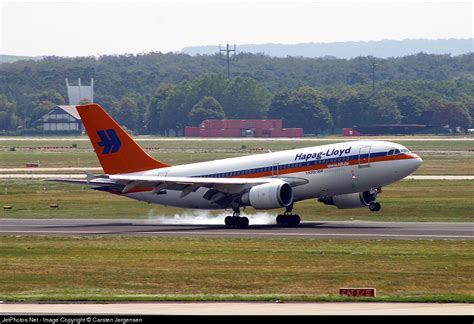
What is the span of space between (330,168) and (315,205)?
15416 millimetres

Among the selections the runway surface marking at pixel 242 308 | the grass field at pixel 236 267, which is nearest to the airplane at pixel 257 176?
the grass field at pixel 236 267

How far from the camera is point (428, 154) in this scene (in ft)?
493

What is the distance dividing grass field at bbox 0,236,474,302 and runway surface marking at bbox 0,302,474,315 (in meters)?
1.92

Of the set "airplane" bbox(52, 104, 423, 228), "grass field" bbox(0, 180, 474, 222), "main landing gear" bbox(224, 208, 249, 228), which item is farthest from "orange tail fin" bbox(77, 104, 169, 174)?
"main landing gear" bbox(224, 208, 249, 228)

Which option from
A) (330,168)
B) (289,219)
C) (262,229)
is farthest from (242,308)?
(289,219)

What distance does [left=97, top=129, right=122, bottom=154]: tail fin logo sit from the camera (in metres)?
69.6

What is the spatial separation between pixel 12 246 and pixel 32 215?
814 inches

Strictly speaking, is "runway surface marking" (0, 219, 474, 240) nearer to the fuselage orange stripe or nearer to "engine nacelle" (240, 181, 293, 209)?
"engine nacelle" (240, 181, 293, 209)

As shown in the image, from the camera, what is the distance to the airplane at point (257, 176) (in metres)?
64.0

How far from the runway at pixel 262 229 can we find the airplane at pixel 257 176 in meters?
1.49

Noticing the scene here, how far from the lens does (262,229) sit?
64188 mm
